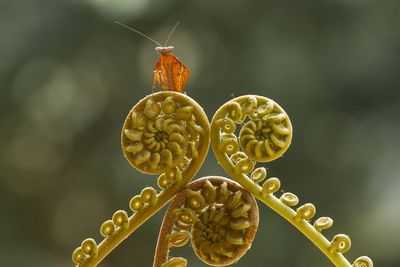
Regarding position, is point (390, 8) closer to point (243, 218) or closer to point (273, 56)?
point (273, 56)

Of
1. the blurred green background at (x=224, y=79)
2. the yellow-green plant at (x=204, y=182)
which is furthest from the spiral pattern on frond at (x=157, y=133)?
the blurred green background at (x=224, y=79)

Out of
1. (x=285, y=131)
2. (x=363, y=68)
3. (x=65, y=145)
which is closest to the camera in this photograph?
(x=285, y=131)

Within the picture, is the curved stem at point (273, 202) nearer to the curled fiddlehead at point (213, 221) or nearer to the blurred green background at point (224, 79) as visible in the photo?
the curled fiddlehead at point (213, 221)

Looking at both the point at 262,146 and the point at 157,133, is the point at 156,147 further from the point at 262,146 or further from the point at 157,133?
the point at 262,146

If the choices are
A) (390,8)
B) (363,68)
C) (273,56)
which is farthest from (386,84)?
(273,56)

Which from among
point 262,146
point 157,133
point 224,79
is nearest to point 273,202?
point 262,146

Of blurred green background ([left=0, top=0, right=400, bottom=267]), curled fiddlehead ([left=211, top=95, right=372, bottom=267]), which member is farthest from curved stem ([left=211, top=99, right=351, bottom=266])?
blurred green background ([left=0, top=0, right=400, bottom=267])
